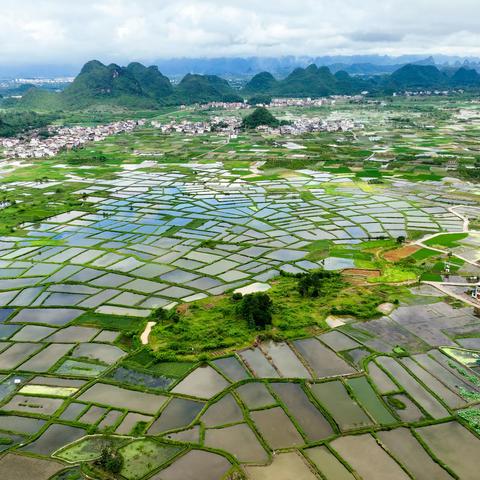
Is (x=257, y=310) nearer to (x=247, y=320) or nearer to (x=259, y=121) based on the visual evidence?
(x=247, y=320)

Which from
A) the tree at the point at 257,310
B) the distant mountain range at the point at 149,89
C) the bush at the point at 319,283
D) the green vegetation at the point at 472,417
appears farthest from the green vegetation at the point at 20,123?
the green vegetation at the point at 472,417

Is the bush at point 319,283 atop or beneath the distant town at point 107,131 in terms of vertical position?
beneath

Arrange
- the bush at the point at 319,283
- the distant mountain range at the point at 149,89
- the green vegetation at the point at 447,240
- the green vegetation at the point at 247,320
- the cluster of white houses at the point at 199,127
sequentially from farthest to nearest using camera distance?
1. the distant mountain range at the point at 149,89
2. the cluster of white houses at the point at 199,127
3. the green vegetation at the point at 447,240
4. the bush at the point at 319,283
5. the green vegetation at the point at 247,320

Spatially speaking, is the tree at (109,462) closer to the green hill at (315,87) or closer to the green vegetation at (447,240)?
the green vegetation at (447,240)

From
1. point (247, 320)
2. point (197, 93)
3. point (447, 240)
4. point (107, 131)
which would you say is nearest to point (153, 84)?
point (197, 93)

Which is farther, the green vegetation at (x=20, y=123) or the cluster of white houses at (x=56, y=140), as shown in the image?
the green vegetation at (x=20, y=123)

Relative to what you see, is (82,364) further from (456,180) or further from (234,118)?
(234,118)

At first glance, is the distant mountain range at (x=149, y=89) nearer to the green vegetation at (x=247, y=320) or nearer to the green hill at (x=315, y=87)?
the green hill at (x=315, y=87)

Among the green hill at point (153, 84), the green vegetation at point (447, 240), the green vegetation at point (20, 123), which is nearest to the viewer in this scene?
the green vegetation at point (447, 240)

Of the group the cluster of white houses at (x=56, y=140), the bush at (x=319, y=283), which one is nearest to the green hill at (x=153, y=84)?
the cluster of white houses at (x=56, y=140)

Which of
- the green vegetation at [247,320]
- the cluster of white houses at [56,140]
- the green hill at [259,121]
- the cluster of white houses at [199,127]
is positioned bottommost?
the green vegetation at [247,320]
